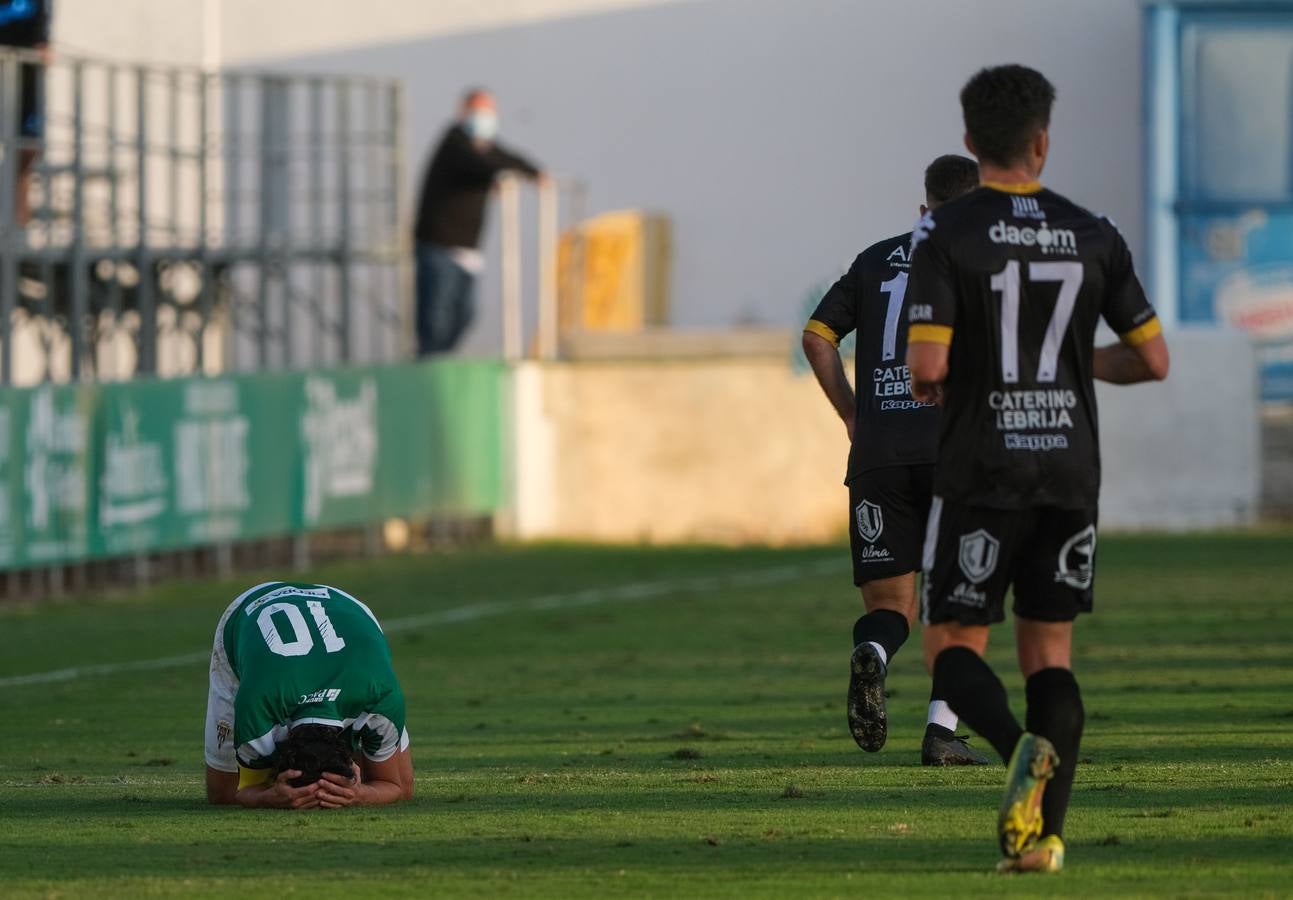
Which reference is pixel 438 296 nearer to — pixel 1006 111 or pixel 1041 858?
pixel 1006 111

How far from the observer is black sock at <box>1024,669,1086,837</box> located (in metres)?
5.80

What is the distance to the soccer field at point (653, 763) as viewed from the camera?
241 inches

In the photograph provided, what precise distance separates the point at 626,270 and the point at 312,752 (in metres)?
20.2

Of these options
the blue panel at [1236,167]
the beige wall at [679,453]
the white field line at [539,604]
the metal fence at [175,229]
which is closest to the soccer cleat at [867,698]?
the white field line at [539,604]

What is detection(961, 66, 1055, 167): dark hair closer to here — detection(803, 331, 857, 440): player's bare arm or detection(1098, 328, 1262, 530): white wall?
detection(803, 331, 857, 440): player's bare arm

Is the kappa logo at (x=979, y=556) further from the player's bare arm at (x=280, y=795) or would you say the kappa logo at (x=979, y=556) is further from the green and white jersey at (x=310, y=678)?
the player's bare arm at (x=280, y=795)

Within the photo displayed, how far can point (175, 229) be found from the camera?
19.6 meters

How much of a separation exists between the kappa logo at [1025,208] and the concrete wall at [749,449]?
14.7 m

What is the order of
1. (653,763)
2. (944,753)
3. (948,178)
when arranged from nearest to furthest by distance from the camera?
1. (948,178)
2. (944,753)
3. (653,763)

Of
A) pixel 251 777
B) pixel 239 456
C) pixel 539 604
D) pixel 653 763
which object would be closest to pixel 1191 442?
pixel 539 604

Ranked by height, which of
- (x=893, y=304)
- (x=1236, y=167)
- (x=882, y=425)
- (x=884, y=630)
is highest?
(x=1236, y=167)

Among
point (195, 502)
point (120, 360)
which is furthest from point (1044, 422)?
point (120, 360)

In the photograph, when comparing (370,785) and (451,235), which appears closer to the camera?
(370,785)

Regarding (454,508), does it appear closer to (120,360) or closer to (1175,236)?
(120,360)
